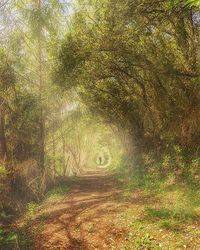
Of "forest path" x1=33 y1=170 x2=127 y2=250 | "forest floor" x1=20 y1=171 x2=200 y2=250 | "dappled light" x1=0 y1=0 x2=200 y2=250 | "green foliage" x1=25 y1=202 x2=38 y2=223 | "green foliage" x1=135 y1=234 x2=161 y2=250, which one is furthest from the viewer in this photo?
"green foliage" x1=25 y1=202 x2=38 y2=223

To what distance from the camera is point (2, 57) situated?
1453 centimetres

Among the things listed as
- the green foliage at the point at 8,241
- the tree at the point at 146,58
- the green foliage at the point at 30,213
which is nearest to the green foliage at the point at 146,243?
the green foliage at the point at 8,241

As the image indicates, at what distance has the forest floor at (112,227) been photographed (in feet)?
26.2

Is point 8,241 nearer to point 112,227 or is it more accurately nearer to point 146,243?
point 112,227

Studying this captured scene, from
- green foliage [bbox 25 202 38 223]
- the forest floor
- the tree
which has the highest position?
the tree

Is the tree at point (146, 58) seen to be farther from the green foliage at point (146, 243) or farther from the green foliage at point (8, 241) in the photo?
the green foliage at point (8, 241)

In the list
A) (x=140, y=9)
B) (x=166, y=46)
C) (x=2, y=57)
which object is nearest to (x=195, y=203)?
(x=140, y=9)

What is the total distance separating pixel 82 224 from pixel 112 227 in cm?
111

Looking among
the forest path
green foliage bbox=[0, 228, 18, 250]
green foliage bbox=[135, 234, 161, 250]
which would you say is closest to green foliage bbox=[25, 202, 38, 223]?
the forest path

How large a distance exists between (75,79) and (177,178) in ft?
22.8

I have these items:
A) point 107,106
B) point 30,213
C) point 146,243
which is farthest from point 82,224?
point 107,106

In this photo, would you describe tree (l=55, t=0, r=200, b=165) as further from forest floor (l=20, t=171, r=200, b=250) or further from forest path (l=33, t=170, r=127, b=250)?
forest path (l=33, t=170, r=127, b=250)

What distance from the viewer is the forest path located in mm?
8508

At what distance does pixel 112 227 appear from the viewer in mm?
9297
